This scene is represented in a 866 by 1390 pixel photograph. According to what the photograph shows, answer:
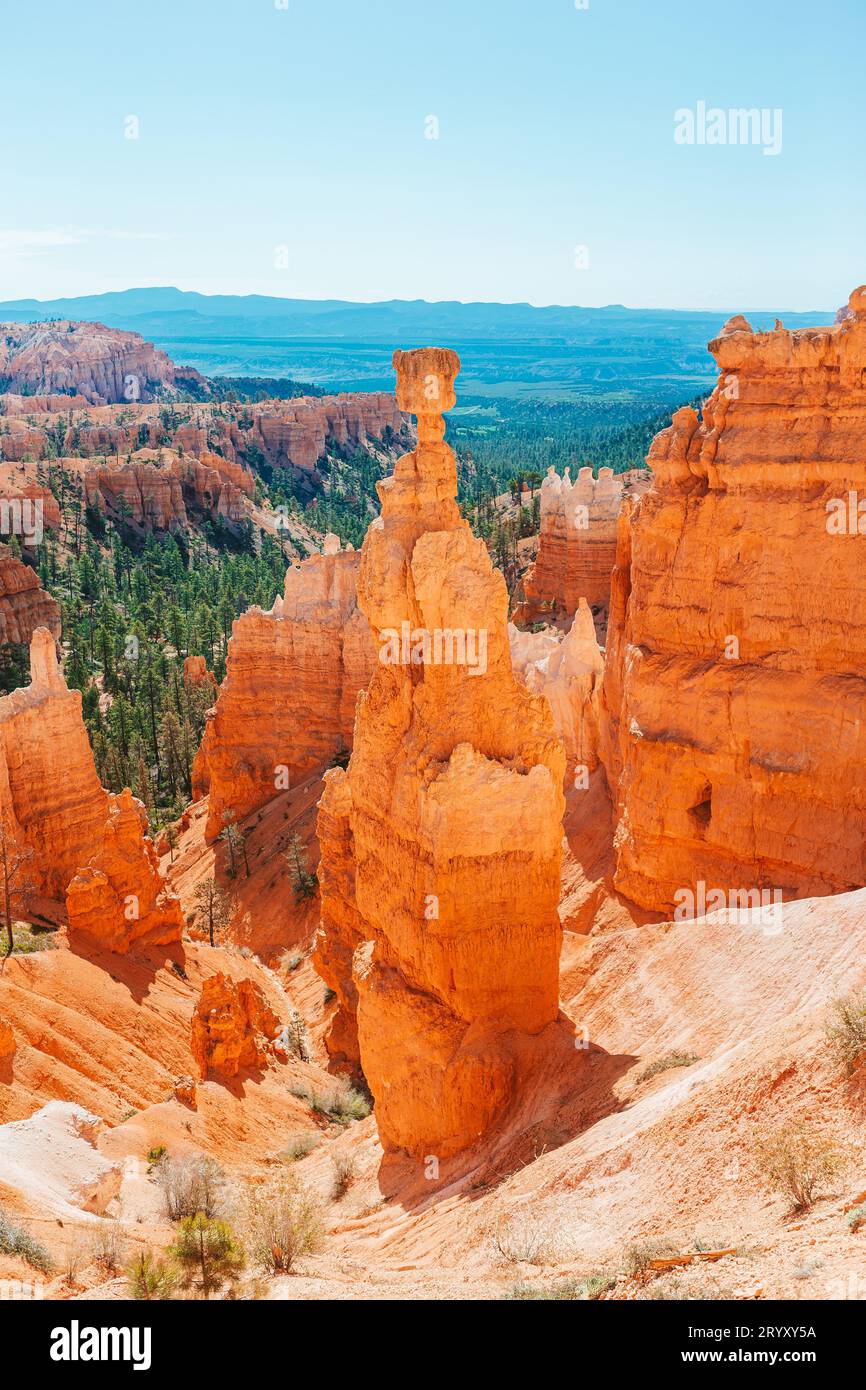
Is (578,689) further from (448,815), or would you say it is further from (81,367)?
(81,367)

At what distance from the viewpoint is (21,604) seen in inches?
2307

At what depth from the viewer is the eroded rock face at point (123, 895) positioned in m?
20.0

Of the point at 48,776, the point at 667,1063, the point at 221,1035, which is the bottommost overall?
the point at 221,1035

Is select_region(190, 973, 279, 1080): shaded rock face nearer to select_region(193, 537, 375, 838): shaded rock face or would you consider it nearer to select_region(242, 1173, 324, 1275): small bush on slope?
select_region(242, 1173, 324, 1275): small bush on slope

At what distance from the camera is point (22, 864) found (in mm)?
21562

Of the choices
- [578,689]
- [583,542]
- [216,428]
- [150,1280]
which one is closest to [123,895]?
[578,689]

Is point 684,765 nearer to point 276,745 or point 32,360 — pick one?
point 276,745

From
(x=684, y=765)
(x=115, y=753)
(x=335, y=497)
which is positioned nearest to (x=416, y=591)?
(x=684, y=765)

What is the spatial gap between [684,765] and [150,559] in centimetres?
7322

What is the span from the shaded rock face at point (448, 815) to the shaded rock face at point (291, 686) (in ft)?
62.9

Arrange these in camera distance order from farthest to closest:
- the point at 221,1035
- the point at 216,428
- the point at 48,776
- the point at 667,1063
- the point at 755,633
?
the point at 216,428 < the point at 48,776 < the point at 221,1035 < the point at 755,633 < the point at 667,1063

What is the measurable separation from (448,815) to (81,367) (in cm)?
18623

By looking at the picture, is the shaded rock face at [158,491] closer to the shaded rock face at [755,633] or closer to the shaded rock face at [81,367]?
the shaded rock face at [755,633]

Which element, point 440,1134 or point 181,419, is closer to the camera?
point 440,1134
